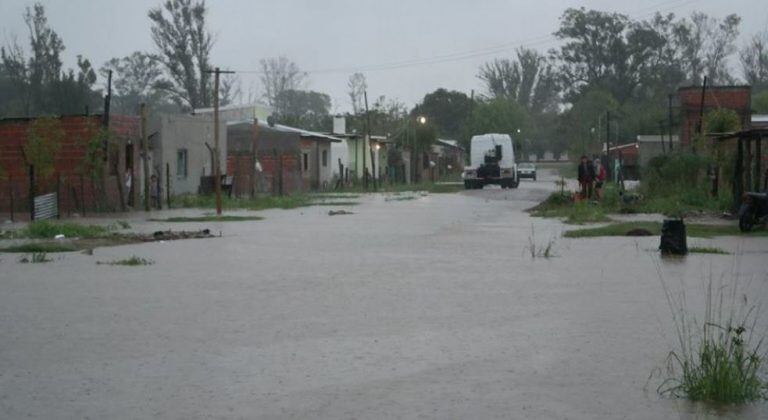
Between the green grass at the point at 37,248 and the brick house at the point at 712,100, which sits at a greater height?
the brick house at the point at 712,100

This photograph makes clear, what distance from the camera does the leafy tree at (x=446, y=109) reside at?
5330 inches

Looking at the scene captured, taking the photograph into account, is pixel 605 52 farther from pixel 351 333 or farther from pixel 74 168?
pixel 351 333

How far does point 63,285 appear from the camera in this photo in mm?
13539

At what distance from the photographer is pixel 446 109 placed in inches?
5389

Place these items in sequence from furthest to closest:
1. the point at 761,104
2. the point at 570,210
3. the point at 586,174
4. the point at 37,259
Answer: the point at 761,104 → the point at 586,174 → the point at 570,210 → the point at 37,259

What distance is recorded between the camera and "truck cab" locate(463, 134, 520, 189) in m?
62.4

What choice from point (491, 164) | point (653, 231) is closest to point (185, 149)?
point (491, 164)

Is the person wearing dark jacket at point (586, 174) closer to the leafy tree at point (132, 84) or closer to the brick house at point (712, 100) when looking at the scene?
the brick house at point (712, 100)

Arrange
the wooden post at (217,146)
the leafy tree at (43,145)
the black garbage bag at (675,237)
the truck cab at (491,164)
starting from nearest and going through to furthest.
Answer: the black garbage bag at (675,237) → the wooden post at (217,146) → the leafy tree at (43,145) → the truck cab at (491,164)

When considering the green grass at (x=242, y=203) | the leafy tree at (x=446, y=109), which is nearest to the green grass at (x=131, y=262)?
the green grass at (x=242, y=203)

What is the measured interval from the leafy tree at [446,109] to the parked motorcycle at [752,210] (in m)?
113

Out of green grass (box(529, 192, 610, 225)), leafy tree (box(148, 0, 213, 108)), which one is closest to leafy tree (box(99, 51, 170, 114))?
leafy tree (box(148, 0, 213, 108))

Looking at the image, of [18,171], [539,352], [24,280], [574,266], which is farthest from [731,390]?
[18,171]

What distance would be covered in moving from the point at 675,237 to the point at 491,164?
Answer: 45.7 metres
